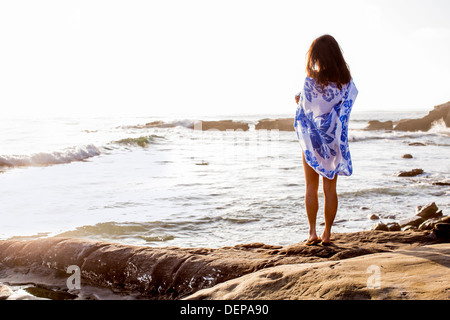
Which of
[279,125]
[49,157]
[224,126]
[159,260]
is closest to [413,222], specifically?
[159,260]

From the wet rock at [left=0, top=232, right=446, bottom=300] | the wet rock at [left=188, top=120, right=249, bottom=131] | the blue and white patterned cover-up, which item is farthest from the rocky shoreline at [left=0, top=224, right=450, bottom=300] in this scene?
the wet rock at [left=188, top=120, right=249, bottom=131]

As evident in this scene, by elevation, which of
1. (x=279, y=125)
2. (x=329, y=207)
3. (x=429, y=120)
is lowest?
(x=329, y=207)

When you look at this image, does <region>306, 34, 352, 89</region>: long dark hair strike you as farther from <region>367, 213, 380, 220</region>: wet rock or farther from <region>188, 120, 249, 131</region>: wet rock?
<region>188, 120, 249, 131</region>: wet rock

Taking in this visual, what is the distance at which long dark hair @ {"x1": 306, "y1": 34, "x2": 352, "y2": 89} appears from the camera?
11.0ft

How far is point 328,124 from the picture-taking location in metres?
3.51

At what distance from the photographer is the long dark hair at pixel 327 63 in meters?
3.37

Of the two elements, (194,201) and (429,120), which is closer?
(194,201)

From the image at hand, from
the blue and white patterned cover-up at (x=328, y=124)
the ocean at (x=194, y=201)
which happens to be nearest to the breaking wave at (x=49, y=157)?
the ocean at (x=194, y=201)

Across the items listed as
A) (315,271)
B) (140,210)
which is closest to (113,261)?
(315,271)

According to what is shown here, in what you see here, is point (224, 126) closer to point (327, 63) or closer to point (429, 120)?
point (429, 120)

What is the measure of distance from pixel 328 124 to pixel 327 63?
52cm

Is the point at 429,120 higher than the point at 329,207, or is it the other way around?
the point at 429,120
